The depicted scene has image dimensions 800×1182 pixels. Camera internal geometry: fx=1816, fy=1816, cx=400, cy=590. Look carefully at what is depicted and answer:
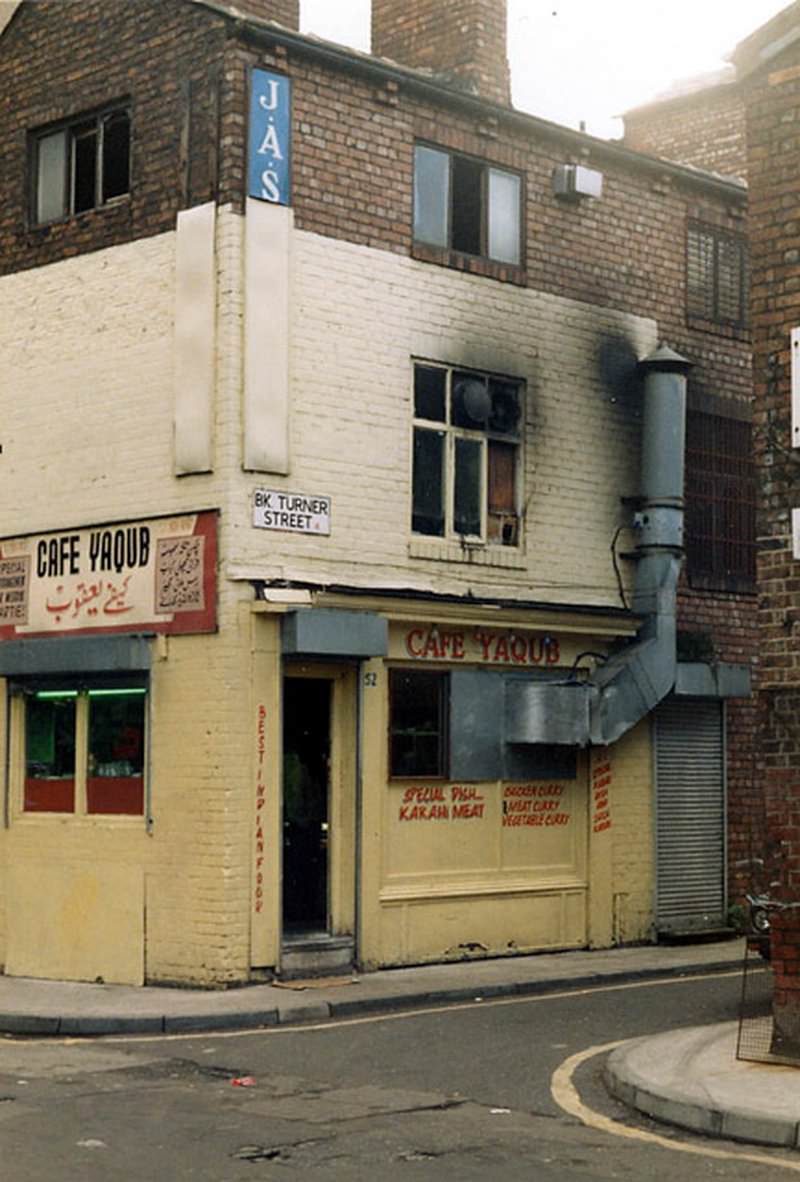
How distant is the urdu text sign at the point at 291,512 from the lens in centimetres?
1590

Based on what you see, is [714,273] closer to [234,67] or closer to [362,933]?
[234,67]

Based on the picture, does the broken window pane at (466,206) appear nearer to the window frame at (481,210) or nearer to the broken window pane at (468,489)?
the window frame at (481,210)

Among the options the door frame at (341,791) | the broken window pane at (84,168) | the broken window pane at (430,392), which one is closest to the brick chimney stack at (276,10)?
the broken window pane at (84,168)

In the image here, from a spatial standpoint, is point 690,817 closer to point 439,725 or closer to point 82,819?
point 439,725

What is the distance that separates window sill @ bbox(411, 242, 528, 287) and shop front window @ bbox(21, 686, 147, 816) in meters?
5.03

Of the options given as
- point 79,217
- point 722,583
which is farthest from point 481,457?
point 79,217

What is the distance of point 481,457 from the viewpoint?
59.3ft

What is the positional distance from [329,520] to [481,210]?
3.92m

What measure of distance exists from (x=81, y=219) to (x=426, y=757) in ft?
20.1

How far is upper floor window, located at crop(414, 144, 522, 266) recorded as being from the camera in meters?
17.8

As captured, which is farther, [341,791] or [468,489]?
[468,489]

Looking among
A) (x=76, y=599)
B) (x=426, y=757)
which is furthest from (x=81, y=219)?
(x=426, y=757)

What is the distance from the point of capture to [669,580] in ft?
62.3

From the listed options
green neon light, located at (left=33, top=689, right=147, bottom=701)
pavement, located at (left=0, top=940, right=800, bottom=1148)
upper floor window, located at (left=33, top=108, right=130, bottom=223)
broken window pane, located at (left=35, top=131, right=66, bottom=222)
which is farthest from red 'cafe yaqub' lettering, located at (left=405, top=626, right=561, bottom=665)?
broken window pane, located at (left=35, top=131, right=66, bottom=222)
